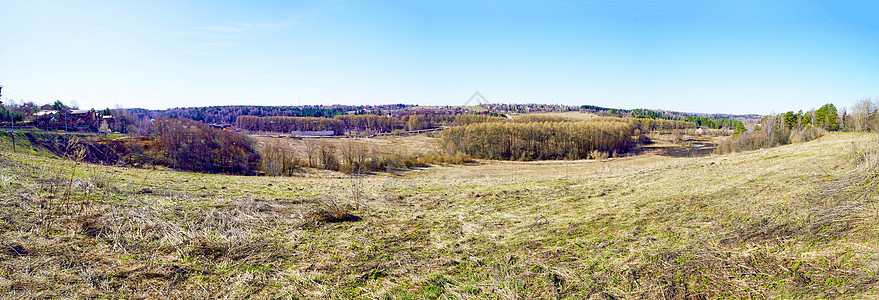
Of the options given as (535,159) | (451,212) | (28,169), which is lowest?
(535,159)

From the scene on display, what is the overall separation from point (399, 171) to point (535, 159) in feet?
117

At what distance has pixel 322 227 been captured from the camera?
6.82 meters

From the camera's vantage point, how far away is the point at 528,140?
7644 cm

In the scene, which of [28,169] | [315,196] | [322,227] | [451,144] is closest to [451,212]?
[322,227]

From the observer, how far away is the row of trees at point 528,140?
75500 millimetres

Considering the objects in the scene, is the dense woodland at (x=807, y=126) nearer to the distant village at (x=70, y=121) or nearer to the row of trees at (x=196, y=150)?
the row of trees at (x=196, y=150)

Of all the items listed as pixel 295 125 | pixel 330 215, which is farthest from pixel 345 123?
pixel 330 215

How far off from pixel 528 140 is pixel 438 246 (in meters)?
73.1

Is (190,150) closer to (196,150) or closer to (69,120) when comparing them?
(196,150)

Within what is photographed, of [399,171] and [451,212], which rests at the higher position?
[451,212]

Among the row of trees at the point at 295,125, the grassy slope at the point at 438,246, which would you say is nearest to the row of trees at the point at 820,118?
the grassy slope at the point at 438,246

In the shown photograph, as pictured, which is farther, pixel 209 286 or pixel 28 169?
pixel 28 169

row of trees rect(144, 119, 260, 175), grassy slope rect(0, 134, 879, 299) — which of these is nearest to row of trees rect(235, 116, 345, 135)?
row of trees rect(144, 119, 260, 175)

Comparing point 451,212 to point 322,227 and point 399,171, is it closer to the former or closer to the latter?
point 322,227
